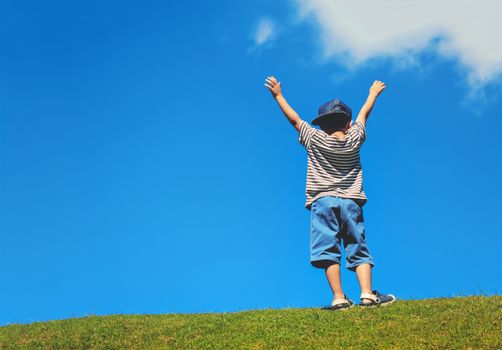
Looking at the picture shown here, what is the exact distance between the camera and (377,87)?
10.0 m

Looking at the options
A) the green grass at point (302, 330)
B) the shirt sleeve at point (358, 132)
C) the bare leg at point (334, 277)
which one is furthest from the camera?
the shirt sleeve at point (358, 132)

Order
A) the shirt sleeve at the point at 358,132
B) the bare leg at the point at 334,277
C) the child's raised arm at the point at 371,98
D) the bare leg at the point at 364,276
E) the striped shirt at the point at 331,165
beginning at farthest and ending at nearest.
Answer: the child's raised arm at the point at 371,98 < the shirt sleeve at the point at 358,132 < the striped shirt at the point at 331,165 < the bare leg at the point at 364,276 < the bare leg at the point at 334,277

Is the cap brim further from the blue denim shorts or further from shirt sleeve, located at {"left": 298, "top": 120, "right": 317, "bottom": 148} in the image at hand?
the blue denim shorts

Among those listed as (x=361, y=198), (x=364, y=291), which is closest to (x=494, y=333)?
(x=364, y=291)

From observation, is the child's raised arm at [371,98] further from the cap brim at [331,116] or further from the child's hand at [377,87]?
the cap brim at [331,116]

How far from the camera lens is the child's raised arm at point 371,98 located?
984 centimetres

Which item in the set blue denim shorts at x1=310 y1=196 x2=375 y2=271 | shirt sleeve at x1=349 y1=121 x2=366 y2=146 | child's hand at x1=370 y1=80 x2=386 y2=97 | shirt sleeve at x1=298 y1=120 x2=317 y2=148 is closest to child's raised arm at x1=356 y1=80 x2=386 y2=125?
child's hand at x1=370 y1=80 x2=386 y2=97

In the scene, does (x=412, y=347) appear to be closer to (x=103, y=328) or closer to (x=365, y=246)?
(x=365, y=246)

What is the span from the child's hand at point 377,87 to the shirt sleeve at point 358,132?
26.8 inches

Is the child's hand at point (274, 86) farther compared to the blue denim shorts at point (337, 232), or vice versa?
the child's hand at point (274, 86)

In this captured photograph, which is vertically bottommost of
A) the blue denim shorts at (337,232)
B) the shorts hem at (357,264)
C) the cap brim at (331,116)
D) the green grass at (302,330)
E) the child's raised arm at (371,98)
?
the green grass at (302,330)

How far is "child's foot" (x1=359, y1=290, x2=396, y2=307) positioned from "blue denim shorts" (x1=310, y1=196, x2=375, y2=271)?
434 millimetres

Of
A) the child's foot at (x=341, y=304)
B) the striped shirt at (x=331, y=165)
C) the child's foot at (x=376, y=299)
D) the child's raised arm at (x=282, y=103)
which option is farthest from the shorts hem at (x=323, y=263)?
the child's raised arm at (x=282, y=103)

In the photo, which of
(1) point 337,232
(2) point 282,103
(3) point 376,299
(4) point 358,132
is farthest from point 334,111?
(3) point 376,299
